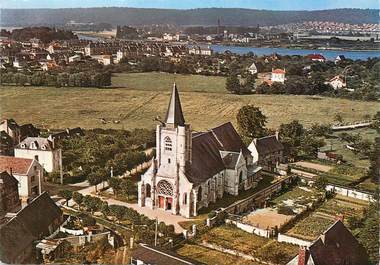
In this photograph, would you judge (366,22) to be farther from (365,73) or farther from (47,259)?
(47,259)

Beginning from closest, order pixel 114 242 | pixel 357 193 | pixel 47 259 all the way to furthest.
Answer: pixel 47 259 → pixel 114 242 → pixel 357 193

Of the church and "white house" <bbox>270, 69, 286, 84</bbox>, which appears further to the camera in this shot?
"white house" <bbox>270, 69, 286, 84</bbox>

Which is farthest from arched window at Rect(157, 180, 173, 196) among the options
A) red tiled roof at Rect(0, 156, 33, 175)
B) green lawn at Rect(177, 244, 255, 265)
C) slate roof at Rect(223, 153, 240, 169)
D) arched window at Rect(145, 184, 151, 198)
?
red tiled roof at Rect(0, 156, 33, 175)

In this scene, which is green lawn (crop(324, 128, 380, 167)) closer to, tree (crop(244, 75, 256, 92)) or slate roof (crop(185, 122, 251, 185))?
slate roof (crop(185, 122, 251, 185))

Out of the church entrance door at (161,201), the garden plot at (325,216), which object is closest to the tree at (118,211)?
the church entrance door at (161,201)

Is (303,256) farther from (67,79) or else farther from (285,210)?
(67,79)

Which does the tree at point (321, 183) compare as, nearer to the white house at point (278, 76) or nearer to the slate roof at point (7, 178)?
the white house at point (278, 76)

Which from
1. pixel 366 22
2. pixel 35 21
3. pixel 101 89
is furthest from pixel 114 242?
pixel 366 22
